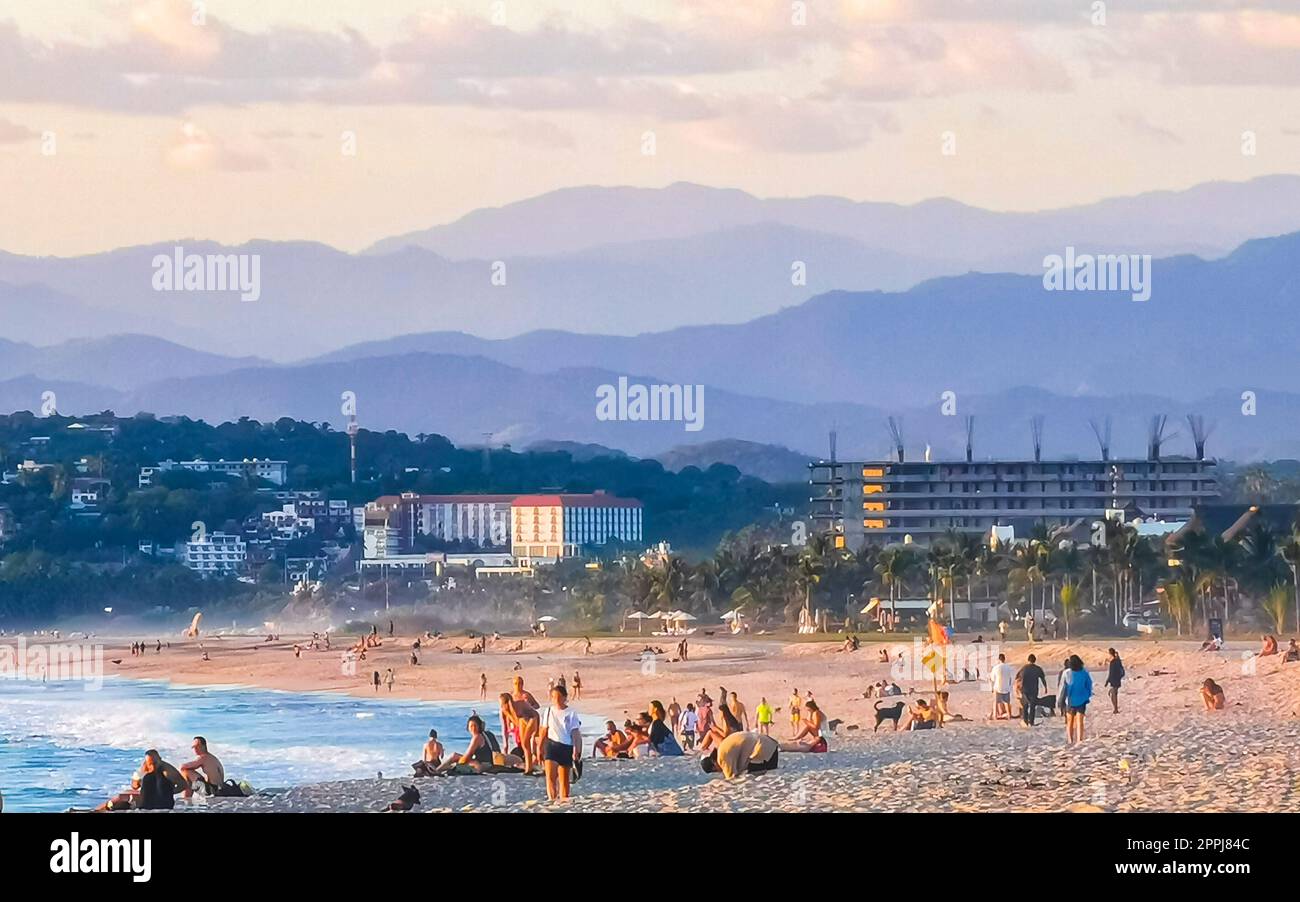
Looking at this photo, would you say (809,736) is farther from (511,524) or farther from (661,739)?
(511,524)

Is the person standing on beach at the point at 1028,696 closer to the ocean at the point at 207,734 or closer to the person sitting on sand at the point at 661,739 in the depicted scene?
the person sitting on sand at the point at 661,739

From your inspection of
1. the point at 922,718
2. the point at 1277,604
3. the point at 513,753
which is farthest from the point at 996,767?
the point at 1277,604

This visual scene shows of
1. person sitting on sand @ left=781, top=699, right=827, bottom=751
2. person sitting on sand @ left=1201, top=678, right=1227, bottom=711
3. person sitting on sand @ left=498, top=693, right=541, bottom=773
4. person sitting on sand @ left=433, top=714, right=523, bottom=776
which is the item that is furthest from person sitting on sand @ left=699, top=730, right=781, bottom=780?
person sitting on sand @ left=1201, top=678, right=1227, bottom=711

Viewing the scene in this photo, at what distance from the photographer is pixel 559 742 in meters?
21.9

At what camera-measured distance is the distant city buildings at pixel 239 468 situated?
146625mm

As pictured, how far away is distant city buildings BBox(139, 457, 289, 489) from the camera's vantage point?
14662 centimetres

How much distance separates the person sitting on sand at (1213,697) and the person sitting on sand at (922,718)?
154 inches

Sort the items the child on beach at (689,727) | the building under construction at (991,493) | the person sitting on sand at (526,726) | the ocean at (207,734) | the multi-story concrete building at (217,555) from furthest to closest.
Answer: the multi-story concrete building at (217,555) < the building under construction at (991,493) < the ocean at (207,734) < the child on beach at (689,727) < the person sitting on sand at (526,726)

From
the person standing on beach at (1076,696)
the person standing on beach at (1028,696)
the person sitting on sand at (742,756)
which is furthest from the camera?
the person standing on beach at (1028,696)

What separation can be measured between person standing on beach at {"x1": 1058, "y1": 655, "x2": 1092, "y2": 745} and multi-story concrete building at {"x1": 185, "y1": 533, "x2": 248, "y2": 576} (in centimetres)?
10203

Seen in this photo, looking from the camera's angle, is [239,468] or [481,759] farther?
[239,468]

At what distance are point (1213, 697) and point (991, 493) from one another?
95.1 meters

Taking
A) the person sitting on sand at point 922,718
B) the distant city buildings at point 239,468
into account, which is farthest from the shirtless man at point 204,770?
the distant city buildings at point 239,468
